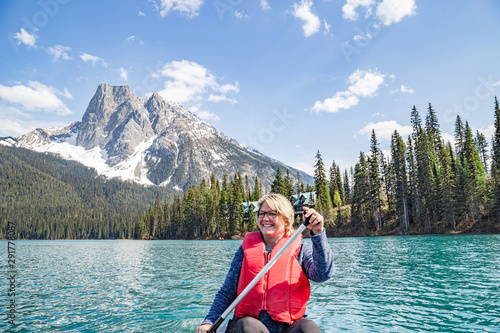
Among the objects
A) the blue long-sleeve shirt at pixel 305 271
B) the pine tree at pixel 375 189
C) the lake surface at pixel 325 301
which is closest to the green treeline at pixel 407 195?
the pine tree at pixel 375 189

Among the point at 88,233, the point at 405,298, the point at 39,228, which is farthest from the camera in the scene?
the point at 88,233

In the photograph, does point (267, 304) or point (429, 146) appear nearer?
point (267, 304)

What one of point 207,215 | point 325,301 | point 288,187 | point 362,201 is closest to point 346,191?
point 288,187

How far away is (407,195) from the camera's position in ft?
217

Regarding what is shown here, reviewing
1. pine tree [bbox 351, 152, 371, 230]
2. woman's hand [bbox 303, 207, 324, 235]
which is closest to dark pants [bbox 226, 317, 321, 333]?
woman's hand [bbox 303, 207, 324, 235]

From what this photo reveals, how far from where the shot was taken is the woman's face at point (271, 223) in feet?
14.4

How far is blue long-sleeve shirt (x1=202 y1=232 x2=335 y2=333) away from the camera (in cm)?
391

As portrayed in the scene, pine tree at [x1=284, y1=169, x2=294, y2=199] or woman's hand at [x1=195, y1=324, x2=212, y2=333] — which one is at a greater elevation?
pine tree at [x1=284, y1=169, x2=294, y2=199]

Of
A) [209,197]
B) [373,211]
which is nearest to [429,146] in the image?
[373,211]

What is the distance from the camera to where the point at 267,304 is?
13.5 feet

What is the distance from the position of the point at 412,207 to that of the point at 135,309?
6838 cm

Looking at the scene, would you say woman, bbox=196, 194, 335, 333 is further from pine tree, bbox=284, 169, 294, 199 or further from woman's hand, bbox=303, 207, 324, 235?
pine tree, bbox=284, 169, 294, 199

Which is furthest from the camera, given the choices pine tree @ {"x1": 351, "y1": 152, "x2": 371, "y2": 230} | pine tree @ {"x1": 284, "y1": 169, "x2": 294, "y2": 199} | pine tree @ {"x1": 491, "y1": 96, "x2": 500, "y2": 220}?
pine tree @ {"x1": 284, "y1": 169, "x2": 294, "y2": 199}

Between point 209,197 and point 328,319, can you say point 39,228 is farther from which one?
point 328,319
